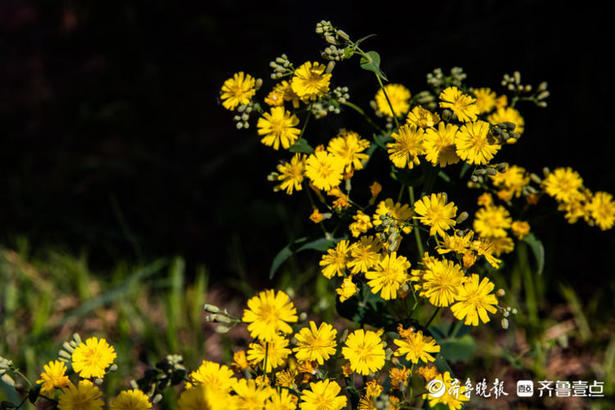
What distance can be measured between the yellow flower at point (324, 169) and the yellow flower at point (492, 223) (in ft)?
1.60

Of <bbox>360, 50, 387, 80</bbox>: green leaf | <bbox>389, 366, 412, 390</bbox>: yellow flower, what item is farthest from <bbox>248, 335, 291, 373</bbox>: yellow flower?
<bbox>360, 50, 387, 80</bbox>: green leaf

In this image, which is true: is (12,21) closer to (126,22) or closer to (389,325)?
(126,22)

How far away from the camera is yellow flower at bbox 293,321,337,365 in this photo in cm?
127

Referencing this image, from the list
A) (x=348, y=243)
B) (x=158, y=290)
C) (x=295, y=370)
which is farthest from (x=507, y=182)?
(x=158, y=290)

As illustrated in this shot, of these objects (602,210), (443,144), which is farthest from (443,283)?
(602,210)

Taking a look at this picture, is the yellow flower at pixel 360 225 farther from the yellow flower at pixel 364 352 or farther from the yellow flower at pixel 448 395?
the yellow flower at pixel 448 395

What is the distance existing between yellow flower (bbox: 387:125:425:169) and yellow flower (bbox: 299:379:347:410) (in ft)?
1.82

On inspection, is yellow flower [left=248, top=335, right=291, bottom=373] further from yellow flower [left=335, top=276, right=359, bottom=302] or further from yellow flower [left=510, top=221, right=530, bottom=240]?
yellow flower [left=510, top=221, right=530, bottom=240]

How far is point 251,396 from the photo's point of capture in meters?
1.17

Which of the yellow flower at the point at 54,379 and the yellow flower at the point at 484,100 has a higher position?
the yellow flower at the point at 484,100

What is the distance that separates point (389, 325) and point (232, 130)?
2.93 m

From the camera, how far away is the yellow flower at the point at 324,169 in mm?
1374

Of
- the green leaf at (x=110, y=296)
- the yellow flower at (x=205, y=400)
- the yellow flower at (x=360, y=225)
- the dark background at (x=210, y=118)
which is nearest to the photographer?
the yellow flower at (x=205, y=400)

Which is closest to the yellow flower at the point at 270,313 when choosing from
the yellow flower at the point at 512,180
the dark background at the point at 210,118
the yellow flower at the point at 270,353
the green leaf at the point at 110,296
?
the yellow flower at the point at 270,353
